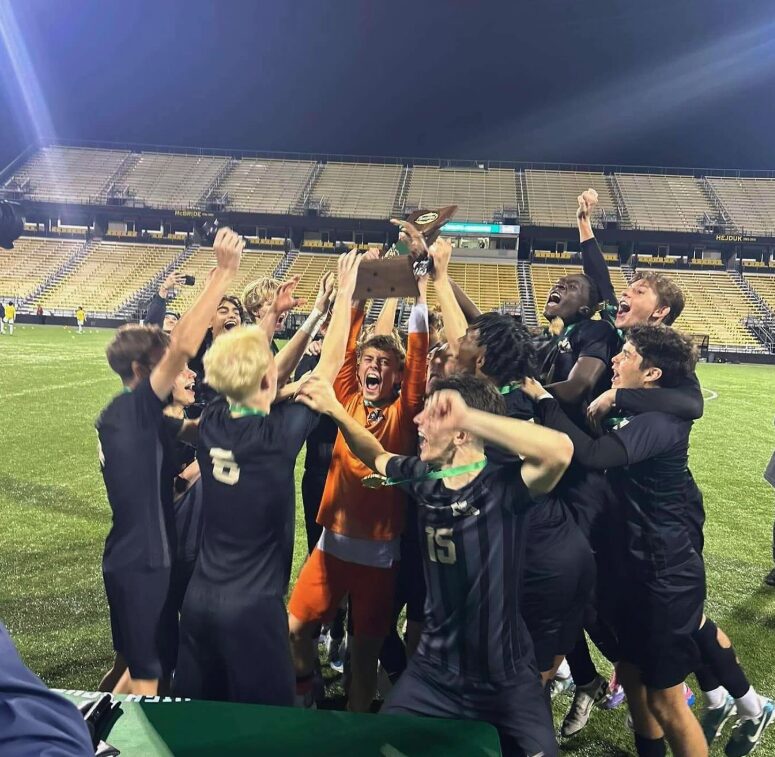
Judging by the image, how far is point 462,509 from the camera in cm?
222

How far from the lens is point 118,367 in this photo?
256cm

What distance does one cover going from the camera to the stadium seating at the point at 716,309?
3556cm

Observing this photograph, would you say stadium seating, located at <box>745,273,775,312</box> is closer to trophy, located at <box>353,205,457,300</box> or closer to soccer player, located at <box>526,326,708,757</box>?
soccer player, located at <box>526,326,708,757</box>

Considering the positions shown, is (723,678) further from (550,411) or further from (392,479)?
(392,479)

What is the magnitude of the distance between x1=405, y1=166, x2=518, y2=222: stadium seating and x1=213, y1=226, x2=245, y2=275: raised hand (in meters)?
45.4

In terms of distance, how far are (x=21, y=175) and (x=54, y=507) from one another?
59742 mm

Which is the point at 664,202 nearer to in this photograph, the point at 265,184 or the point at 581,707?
the point at 265,184

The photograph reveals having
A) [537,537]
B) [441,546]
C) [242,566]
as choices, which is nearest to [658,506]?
[537,537]

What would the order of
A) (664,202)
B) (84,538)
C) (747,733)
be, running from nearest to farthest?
(747,733) → (84,538) → (664,202)

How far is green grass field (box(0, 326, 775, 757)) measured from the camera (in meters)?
3.79

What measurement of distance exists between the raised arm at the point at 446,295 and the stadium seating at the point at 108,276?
41.0 m

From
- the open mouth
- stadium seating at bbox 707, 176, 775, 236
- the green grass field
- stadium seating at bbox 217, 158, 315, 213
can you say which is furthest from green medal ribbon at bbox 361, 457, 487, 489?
stadium seating at bbox 707, 176, 775, 236

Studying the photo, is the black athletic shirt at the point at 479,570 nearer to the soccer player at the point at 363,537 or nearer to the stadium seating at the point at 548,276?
the soccer player at the point at 363,537

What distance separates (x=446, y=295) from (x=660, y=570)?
170cm
